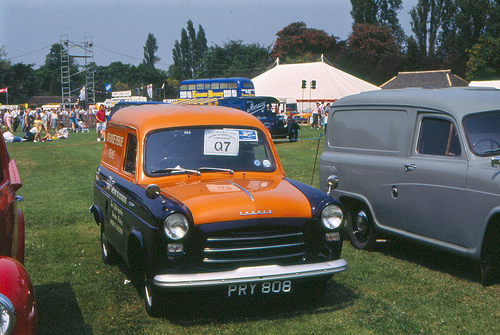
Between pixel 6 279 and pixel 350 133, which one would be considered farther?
pixel 350 133

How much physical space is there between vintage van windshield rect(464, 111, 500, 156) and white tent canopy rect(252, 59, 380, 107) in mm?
49000

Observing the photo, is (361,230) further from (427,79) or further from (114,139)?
(427,79)

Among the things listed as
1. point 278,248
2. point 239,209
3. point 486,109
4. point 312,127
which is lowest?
point 312,127

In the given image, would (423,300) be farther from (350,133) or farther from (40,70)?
(40,70)

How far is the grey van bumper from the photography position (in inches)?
196

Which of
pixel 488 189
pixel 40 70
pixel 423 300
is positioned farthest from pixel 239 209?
pixel 40 70

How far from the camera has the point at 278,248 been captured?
5363mm

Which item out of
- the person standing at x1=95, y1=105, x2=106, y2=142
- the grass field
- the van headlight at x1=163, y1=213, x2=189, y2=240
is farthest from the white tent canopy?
the van headlight at x1=163, y1=213, x2=189, y2=240

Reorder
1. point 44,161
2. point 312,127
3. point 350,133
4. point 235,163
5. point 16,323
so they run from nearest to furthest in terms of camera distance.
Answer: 1. point 16,323
2. point 235,163
3. point 350,133
4. point 44,161
5. point 312,127

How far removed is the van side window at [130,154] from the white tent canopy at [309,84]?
49374 mm

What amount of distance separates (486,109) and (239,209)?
329cm

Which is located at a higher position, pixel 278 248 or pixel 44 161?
pixel 278 248

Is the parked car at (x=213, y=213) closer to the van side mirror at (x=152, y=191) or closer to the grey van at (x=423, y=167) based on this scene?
the van side mirror at (x=152, y=191)

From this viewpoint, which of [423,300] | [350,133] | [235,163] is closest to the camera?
[423,300]
